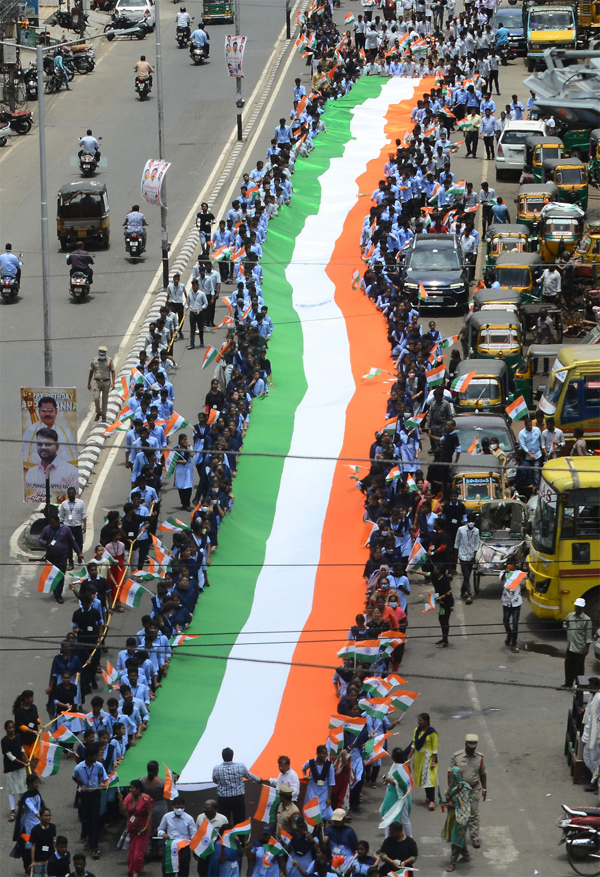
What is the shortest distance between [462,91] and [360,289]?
13.5 m

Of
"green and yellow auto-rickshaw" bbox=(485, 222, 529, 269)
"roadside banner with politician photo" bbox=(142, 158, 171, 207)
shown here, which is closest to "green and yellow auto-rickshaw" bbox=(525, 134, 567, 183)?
"green and yellow auto-rickshaw" bbox=(485, 222, 529, 269)

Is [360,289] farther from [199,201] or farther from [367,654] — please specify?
[367,654]

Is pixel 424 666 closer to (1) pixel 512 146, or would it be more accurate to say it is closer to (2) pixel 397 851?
(2) pixel 397 851

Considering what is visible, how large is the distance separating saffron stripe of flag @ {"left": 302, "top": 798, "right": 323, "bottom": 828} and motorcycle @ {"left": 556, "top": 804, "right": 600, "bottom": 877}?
2416 mm

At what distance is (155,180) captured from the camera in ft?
118

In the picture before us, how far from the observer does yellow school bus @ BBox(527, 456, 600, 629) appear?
23.1 meters

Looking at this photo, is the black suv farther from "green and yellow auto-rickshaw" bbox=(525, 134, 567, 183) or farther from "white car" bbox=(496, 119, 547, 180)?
"white car" bbox=(496, 119, 547, 180)

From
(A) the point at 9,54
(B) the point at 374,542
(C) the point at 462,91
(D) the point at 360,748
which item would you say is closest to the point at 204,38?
(A) the point at 9,54

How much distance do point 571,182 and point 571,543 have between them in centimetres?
1859

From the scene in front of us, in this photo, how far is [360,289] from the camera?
35719 millimetres

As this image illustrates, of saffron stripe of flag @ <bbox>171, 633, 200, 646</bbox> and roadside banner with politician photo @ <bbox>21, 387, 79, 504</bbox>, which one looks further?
roadside banner with politician photo @ <bbox>21, 387, 79, 504</bbox>

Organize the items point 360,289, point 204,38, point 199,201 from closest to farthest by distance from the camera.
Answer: point 360,289
point 199,201
point 204,38

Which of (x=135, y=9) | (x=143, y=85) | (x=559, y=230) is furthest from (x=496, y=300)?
(x=135, y=9)

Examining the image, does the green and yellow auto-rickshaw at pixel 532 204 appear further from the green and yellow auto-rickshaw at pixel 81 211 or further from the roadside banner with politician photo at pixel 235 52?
the roadside banner with politician photo at pixel 235 52
